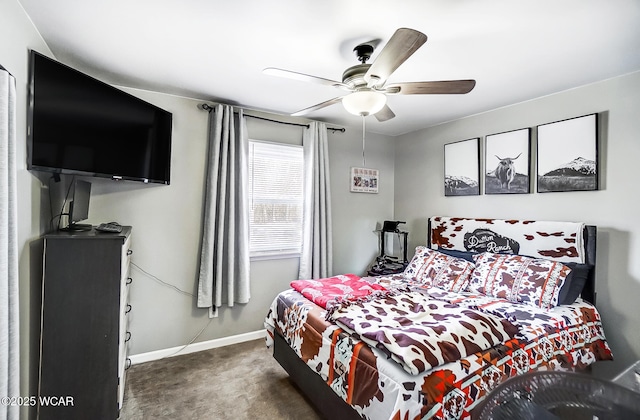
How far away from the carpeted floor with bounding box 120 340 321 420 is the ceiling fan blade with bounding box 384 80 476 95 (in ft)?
7.31

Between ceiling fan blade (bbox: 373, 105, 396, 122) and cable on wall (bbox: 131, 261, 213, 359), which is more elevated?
ceiling fan blade (bbox: 373, 105, 396, 122)

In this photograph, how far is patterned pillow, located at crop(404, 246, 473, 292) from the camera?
270cm

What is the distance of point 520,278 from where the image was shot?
2.35 meters

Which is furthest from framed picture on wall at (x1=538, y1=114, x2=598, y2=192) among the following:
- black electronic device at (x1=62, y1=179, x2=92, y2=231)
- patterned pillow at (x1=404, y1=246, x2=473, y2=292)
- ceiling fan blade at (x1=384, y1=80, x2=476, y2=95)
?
black electronic device at (x1=62, y1=179, x2=92, y2=231)

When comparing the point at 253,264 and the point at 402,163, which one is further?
the point at 402,163

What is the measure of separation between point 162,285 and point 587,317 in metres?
3.55

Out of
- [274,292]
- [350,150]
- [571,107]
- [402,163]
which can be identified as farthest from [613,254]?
[274,292]

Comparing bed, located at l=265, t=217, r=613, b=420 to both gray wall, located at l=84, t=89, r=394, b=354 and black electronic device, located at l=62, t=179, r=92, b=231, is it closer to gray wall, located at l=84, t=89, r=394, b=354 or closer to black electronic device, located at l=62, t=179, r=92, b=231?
gray wall, located at l=84, t=89, r=394, b=354

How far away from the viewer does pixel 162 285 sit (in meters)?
2.73

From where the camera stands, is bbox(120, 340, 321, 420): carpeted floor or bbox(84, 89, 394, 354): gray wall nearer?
bbox(120, 340, 321, 420): carpeted floor

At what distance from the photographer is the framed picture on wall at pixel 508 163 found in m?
2.75

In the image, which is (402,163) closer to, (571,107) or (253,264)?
(571,107)

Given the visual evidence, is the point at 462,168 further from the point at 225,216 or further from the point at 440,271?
the point at 225,216

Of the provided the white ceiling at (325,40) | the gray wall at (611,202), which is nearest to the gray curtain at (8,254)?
the white ceiling at (325,40)
